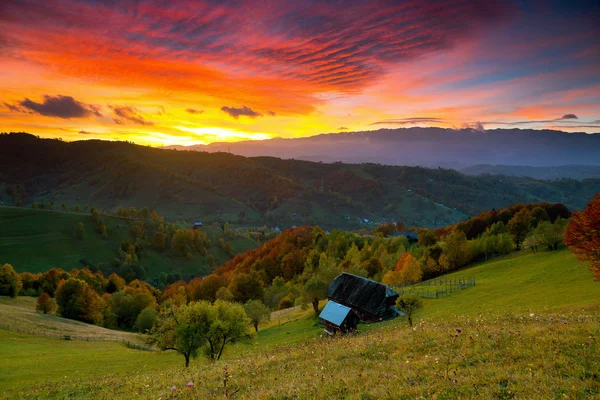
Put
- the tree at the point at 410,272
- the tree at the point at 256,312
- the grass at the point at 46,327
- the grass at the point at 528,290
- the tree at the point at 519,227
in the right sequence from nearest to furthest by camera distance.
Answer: the grass at the point at 528,290
the grass at the point at 46,327
the tree at the point at 256,312
the tree at the point at 410,272
the tree at the point at 519,227

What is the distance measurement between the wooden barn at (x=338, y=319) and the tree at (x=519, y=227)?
224 feet

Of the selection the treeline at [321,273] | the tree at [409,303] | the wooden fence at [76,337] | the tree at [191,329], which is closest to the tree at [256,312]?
the treeline at [321,273]

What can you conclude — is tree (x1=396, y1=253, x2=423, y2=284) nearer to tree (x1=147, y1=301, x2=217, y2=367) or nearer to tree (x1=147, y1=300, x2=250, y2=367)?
tree (x1=147, y1=300, x2=250, y2=367)

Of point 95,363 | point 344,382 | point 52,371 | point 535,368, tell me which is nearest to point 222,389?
point 344,382

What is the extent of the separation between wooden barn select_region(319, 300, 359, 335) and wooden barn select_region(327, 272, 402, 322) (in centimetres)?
417

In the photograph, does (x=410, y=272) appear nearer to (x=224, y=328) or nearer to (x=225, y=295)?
(x=225, y=295)

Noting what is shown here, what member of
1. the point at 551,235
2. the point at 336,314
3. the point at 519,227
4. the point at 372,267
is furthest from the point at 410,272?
the point at 519,227

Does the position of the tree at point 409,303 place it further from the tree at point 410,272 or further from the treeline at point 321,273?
the tree at point 410,272

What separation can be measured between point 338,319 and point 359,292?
34.8 feet

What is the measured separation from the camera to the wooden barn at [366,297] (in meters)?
59.2

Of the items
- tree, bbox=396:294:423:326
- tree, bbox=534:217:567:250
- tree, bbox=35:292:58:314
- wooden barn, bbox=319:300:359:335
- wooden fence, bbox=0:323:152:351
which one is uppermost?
tree, bbox=534:217:567:250

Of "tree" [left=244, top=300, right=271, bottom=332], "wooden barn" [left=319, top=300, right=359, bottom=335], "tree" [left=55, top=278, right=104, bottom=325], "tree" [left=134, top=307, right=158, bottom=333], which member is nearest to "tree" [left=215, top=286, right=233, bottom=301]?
"tree" [left=134, top=307, right=158, bottom=333]

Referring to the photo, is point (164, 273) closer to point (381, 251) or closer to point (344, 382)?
point (381, 251)

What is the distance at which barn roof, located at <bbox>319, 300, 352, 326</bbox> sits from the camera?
53531 millimetres
